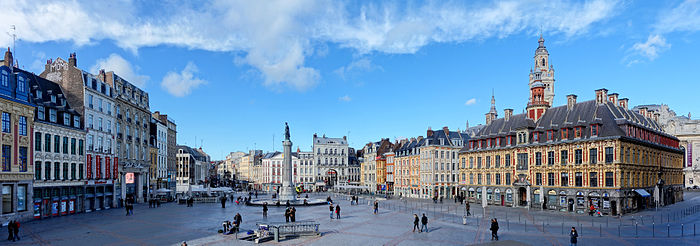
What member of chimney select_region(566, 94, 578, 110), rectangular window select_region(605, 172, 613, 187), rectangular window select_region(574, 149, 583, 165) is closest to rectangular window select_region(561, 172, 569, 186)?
rectangular window select_region(574, 149, 583, 165)

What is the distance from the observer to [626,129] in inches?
1807

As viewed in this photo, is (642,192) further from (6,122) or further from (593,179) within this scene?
(6,122)

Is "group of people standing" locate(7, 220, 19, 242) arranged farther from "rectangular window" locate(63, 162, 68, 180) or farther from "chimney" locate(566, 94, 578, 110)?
"chimney" locate(566, 94, 578, 110)

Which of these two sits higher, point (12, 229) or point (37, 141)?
point (37, 141)

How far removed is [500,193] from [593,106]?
625 inches

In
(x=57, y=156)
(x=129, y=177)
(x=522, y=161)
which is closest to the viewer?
(x=57, y=156)

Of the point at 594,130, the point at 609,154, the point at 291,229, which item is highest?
the point at 594,130

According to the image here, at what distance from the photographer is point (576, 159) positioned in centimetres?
4900

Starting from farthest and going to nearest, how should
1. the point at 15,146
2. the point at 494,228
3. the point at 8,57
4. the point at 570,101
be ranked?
the point at 570,101 → the point at 8,57 → the point at 15,146 → the point at 494,228

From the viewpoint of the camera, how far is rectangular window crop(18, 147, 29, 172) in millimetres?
40375

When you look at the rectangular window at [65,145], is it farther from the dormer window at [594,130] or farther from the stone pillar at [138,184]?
the dormer window at [594,130]

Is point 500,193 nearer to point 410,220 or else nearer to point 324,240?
point 410,220

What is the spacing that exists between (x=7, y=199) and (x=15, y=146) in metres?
4.63

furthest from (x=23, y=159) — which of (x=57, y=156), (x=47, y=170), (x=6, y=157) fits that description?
(x=57, y=156)
